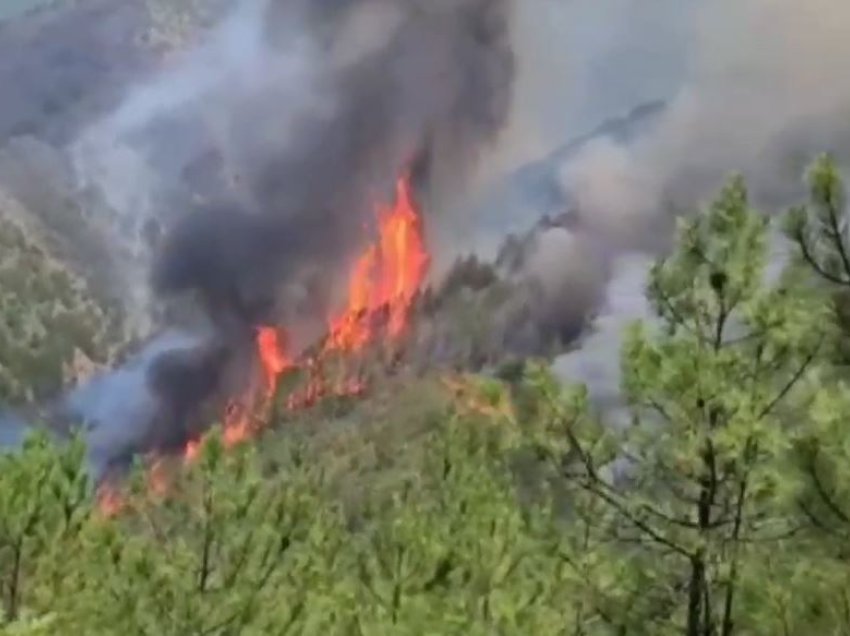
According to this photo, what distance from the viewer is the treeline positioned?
166 inches

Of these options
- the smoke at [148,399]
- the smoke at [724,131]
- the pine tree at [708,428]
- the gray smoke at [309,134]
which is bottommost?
the pine tree at [708,428]

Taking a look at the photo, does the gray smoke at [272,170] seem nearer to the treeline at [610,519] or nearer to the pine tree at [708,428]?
the treeline at [610,519]

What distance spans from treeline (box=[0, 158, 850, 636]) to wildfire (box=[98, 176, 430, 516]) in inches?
251

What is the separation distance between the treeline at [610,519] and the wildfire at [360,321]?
638 cm

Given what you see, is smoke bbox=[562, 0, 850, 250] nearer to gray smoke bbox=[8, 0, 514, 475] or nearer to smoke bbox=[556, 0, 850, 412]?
smoke bbox=[556, 0, 850, 412]

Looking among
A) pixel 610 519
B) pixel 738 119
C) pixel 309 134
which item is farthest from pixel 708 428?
pixel 309 134

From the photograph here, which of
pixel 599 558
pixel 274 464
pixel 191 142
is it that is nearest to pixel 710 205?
pixel 599 558

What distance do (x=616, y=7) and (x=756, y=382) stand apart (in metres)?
8.40

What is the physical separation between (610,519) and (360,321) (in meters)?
8.60

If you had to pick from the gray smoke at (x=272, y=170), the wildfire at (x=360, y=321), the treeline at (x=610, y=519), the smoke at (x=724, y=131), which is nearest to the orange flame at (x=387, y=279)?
the wildfire at (x=360, y=321)

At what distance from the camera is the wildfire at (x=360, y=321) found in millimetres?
12977

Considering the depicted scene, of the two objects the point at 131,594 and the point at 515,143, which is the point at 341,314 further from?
the point at 131,594

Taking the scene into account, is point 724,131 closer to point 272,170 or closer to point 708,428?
point 272,170

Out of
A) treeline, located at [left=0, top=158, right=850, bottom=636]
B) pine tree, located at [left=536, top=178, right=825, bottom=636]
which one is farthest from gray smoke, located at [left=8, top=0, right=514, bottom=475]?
pine tree, located at [left=536, top=178, right=825, bottom=636]
